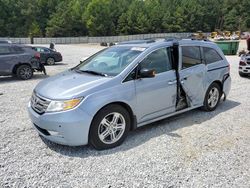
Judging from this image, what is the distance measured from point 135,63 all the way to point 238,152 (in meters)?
2.17

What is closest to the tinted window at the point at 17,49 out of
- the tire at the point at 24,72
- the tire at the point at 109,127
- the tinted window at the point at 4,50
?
the tinted window at the point at 4,50

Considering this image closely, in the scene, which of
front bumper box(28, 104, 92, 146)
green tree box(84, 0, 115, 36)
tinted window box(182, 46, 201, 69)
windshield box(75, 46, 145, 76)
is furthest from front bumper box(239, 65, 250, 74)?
green tree box(84, 0, 115, 36)

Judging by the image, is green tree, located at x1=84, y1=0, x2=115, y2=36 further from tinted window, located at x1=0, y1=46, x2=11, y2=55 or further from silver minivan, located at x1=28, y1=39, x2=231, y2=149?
silver minivan, located at x1=28, y1=39, x2=231, y2=149

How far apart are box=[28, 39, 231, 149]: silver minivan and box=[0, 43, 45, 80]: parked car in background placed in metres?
6.86

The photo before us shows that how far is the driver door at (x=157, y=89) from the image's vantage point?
481cm

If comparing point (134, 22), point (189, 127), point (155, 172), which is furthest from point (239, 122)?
point (134, 22)

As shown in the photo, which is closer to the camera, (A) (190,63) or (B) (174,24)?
(A) (190,63)

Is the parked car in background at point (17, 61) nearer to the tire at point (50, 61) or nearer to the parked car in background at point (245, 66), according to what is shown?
the tire at point (50, 61)

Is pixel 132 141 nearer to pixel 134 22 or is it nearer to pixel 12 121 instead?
pixel 12 121

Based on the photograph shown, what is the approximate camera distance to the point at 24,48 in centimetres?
1191

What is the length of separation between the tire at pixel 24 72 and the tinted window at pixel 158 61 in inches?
317

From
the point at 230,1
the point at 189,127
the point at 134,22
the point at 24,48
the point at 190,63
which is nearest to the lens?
the point at 189,127

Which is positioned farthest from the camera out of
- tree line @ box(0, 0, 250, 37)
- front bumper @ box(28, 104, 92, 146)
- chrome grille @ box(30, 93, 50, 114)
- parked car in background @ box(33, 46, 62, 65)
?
tree line @ box(0, 0, 250, 37)

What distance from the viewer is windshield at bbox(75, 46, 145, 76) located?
16.0ft
